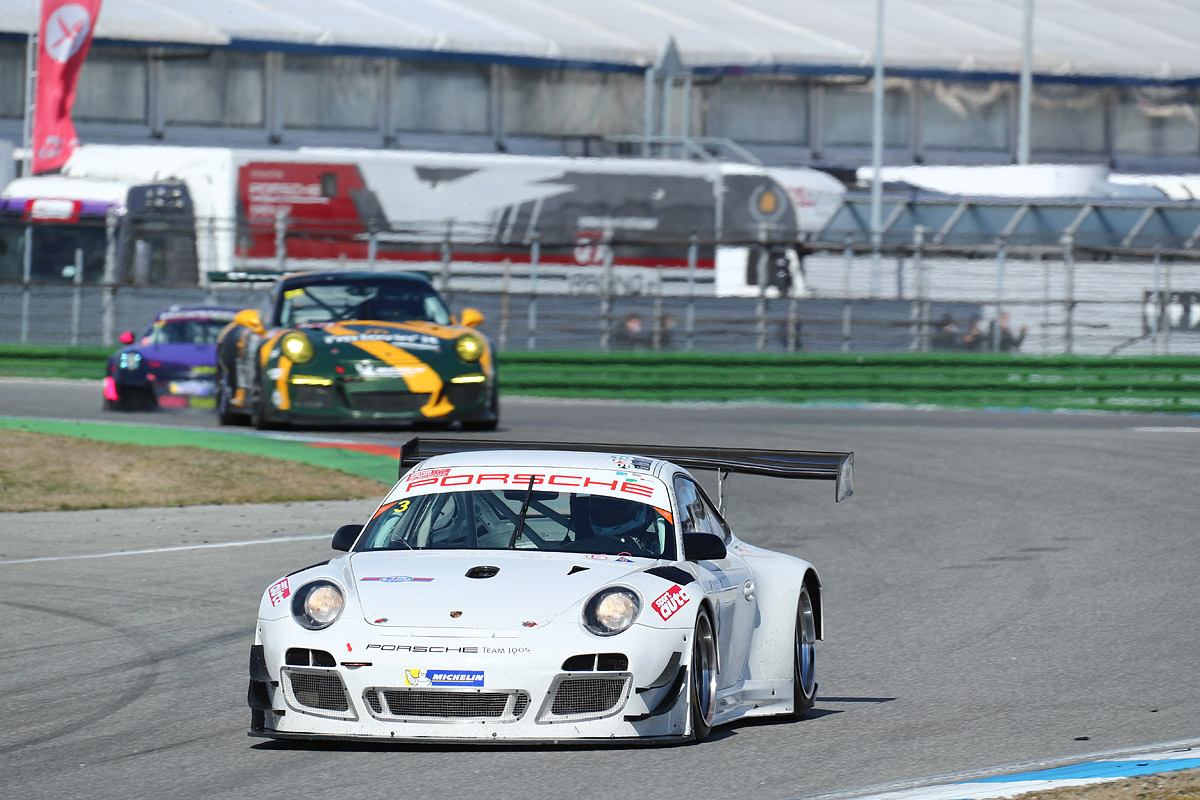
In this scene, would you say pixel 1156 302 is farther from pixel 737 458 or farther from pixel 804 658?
pixel 804 658

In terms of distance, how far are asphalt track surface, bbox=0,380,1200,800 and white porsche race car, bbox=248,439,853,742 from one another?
0.47 feet

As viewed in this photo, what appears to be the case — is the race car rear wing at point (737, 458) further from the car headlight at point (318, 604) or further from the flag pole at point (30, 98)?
the flag pole at point (30, 98)

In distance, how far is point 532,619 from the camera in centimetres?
564

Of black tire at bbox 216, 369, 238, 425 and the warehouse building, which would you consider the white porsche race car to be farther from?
the warehouse building

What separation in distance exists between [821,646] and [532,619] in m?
2.88

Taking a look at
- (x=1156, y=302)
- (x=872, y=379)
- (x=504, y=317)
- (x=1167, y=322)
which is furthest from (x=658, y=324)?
(x=1167, y=322)

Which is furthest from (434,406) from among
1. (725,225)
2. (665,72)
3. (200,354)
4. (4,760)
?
(665,72)

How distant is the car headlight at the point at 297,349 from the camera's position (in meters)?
17.0

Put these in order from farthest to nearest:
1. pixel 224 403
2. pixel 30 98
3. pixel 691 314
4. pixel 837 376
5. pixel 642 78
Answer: pixel 642 78 < pixel 30 98 < pixel 691 314 < pixel 837 376 < pixel 224 403

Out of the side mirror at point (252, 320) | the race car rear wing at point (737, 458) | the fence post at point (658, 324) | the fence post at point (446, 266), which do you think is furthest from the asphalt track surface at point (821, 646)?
the fence post at point (446, 266)

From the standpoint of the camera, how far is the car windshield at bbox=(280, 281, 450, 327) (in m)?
17.4

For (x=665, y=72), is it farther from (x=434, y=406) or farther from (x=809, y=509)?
(x=809, y=509)

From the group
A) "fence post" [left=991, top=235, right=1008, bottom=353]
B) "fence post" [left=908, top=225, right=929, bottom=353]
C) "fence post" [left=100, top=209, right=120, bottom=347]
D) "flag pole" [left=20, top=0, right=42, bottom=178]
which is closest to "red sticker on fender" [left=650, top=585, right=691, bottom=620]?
"fence post" [left=908, top=225, right=929, bottom=353]

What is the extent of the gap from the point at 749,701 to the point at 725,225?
2649cm
